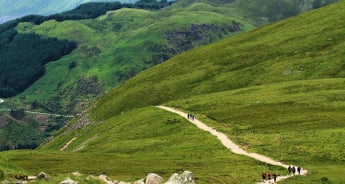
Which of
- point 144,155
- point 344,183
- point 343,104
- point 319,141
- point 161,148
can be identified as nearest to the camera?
point 344,183

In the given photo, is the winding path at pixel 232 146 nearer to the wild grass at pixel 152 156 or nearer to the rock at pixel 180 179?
the wild grass at pixel 152 156

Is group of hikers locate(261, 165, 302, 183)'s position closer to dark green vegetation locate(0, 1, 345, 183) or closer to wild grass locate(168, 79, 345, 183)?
dark green vegetation locate(0, 1, 345, 183)

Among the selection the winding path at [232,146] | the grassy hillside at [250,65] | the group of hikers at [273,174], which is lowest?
the group of hikers at [273,174]

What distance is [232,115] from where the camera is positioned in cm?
10125

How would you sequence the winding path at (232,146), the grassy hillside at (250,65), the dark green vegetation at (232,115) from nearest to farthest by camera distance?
the winding path at (232,146) < the dark green vegetation at (232,115) < the grassy hillside at (250,65)

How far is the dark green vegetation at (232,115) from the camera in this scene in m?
65.1

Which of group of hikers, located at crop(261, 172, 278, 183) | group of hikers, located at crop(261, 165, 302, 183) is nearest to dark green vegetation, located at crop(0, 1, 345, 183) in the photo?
group of hikers, located at crop(261, 172, 278, 183)

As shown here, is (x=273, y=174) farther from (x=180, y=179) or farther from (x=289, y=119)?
(x=289, y=119)

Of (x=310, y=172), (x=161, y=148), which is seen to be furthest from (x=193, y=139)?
(x=310, y=172)

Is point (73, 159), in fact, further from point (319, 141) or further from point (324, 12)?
point (324, 12)

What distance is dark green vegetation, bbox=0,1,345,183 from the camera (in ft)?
214

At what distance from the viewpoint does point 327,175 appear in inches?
2189

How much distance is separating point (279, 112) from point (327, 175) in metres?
41.7

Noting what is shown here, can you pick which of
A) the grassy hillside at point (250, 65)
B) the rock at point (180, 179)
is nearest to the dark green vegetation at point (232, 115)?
the grassy hillside at point (250, 65)
